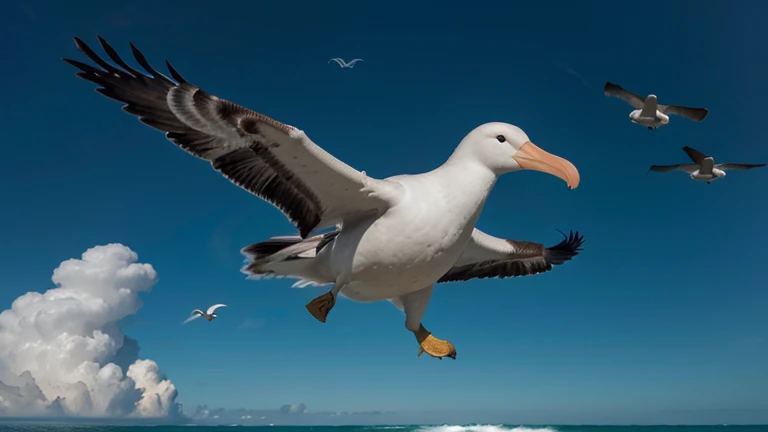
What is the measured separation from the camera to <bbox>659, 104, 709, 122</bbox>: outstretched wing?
16.9m

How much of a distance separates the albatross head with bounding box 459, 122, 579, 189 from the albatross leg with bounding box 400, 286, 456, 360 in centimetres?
160

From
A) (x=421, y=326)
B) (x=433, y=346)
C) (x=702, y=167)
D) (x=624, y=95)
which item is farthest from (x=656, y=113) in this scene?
(x=433, y=346)

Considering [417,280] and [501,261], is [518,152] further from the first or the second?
[501,261]

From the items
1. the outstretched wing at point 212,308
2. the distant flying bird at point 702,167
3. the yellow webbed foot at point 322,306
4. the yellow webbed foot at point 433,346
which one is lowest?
the yellow webbed foot at point 433,346

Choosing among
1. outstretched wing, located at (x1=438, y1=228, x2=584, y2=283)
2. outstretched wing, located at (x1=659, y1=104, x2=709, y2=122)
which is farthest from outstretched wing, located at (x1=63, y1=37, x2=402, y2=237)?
outstretched wing, located at (x1=659, y1=104, x2=709, y2=122)

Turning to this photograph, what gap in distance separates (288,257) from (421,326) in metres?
1.62

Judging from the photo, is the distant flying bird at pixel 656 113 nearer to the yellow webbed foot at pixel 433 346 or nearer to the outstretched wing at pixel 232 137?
the yellow webbed foot at pixel 433 346

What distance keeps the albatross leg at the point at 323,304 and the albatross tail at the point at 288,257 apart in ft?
1.66

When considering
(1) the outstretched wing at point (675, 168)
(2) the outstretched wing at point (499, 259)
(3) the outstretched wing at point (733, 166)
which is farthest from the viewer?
(3) the outstretched wing at point (733, 166)

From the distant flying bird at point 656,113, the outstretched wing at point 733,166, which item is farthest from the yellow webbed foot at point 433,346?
the outstretched wing at point 733,166

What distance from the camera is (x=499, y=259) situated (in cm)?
810

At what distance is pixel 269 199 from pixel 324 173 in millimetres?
689

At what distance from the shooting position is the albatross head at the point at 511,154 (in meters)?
5.46

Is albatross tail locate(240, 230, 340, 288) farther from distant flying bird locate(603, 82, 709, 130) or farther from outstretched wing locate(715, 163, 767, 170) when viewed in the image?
outstretched wing locate(715, 163, 767, 170)
